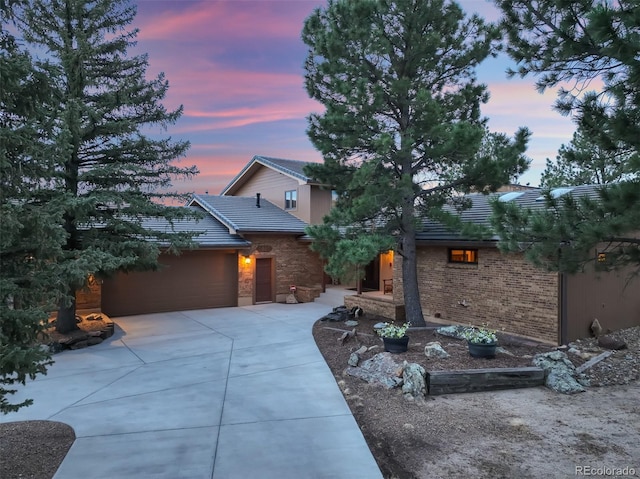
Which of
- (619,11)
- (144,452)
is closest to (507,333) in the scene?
(619,11)

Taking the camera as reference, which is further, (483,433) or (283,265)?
(283,265)

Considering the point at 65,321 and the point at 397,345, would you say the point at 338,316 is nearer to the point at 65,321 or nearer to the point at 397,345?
the point at 397,345

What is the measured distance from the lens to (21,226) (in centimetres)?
379

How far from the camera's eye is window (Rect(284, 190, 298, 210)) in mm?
19750

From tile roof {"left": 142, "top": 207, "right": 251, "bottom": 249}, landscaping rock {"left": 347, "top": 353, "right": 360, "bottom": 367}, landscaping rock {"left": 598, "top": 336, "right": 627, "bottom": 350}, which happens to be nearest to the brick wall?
tile roof {"left": 142, "top": 207, "right": 251, "bottom": 249}

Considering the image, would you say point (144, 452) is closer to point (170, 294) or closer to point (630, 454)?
point (630, 454)

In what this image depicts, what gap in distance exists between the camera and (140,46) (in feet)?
34.4

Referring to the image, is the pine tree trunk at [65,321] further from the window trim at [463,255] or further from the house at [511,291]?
the window trim at [463,255]

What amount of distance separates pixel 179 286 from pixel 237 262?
244 centimetres

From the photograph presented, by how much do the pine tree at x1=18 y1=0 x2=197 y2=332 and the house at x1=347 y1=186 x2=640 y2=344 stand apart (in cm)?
772

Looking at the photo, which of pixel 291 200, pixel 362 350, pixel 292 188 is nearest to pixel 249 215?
pixel 291 200

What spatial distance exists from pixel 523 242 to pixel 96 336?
10374 mm

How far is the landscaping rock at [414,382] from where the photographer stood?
679 centimetres

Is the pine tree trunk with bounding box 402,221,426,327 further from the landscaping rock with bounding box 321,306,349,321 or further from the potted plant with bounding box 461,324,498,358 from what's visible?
the potted plant with bounding box 461,324,498,358
